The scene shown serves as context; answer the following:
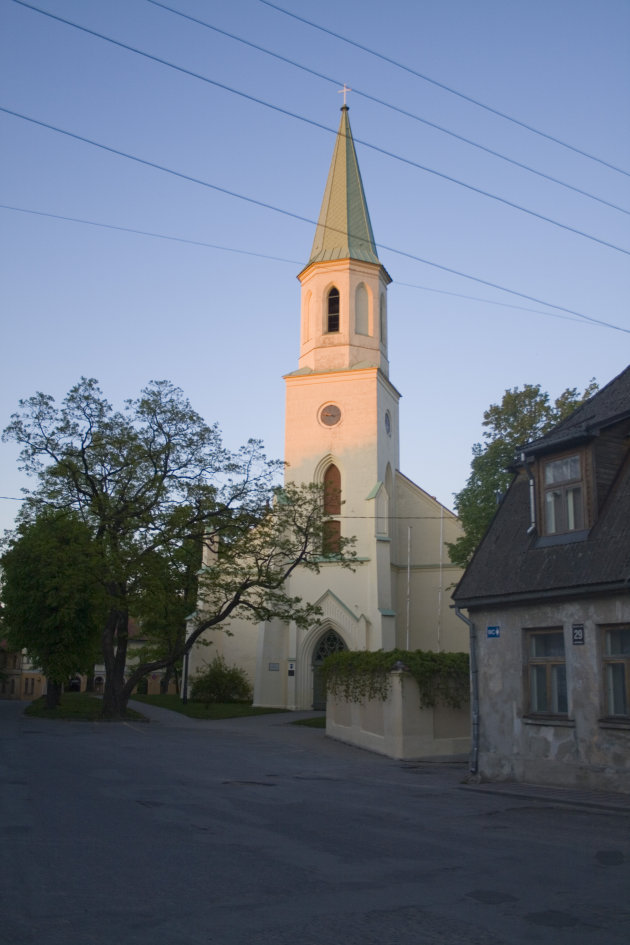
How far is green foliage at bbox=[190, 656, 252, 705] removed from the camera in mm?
40719

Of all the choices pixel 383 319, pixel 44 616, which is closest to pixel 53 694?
pixel 44 616

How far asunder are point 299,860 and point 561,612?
25.7 feet

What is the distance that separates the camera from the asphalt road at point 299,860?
18.9ft

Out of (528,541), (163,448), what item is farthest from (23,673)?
(528,541)

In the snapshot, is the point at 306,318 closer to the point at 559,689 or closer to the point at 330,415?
the point at 330,415

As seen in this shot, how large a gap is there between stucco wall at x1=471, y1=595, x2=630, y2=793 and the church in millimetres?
21737

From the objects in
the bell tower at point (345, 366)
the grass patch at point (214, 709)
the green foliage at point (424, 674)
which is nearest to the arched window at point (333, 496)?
the bell tower at point (345, 366)

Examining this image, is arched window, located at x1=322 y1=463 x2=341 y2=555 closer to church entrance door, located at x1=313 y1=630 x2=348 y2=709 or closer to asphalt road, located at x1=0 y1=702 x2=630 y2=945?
church entrance door, located at x1=313 y1=630 x2=348 y2=709

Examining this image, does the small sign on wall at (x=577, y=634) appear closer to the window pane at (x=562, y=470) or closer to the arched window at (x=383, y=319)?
the window pane at (x=562, y=470)

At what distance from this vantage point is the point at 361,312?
139 feet

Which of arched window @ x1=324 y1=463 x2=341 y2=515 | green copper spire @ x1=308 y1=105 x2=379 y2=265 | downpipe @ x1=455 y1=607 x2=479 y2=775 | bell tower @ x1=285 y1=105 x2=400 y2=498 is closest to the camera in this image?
downpipe @ x1=455 y1=607 x2=479 y2=775

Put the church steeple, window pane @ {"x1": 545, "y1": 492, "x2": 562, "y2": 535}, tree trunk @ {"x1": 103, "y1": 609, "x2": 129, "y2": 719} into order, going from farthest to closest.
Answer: the church steeple → tree trunk @ {"x1": 103, "y1": 609, "x2": 129, "y2": 719} → window pane @ {"x1": 545, "y1": 492, "x2": 562, "y2": 535}

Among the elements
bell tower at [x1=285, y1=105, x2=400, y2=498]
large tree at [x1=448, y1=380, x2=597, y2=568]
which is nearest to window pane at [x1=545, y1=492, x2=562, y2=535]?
large tree at [x1=448, y1=380, x2=597, y2=568]

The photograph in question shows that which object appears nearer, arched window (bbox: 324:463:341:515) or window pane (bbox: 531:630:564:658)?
window pane (bbox: 531:630:564:658)
